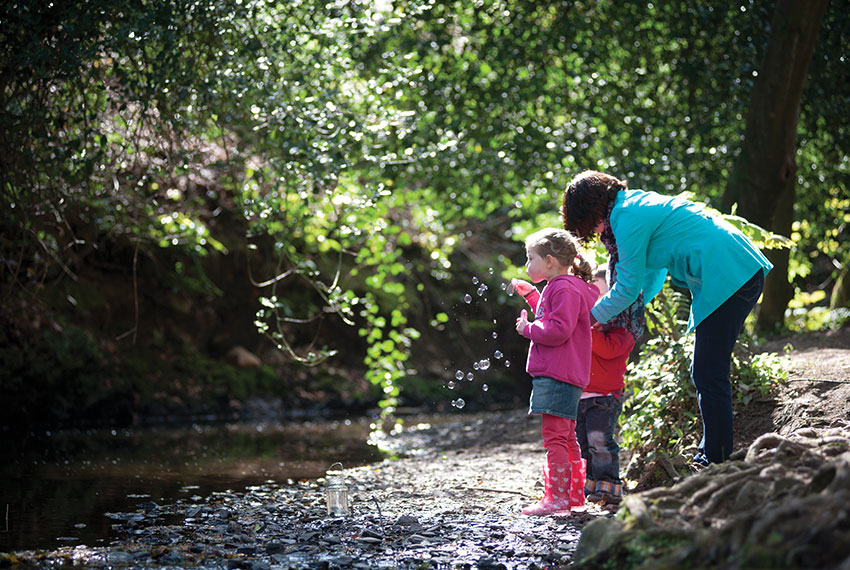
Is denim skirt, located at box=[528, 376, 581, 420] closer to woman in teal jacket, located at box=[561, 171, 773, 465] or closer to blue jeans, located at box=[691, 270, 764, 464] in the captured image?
woman in teal jacket, located at box=[561, 171, 773, 465]

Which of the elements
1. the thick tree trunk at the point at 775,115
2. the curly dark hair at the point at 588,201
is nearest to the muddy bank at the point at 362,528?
the curly dark hair at the point at 588,201

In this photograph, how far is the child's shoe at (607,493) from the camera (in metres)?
5.06

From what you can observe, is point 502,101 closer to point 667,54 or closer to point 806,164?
point 667,54

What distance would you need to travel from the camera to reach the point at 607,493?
5.09 metres

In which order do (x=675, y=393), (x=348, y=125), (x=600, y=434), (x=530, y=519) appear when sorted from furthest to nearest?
1. (x=348, y=125)
2. (x=675, y=393)
3. (x=600, y=434)
4. (x=530, y=519)

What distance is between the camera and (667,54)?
10.6 meters

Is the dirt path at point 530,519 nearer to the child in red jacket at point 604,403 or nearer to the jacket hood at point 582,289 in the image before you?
the child in red jacket at point 604,403

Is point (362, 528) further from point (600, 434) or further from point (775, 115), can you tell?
point (775, 115)

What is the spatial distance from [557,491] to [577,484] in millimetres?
193

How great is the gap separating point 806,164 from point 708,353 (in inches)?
290

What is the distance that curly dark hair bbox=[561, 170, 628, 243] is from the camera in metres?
4.92

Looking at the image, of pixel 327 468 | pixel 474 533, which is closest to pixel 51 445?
pixel 327 468

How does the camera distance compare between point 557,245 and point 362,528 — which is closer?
point 362,528

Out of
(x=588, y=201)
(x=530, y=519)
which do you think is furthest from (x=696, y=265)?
(x=530, y=519)
